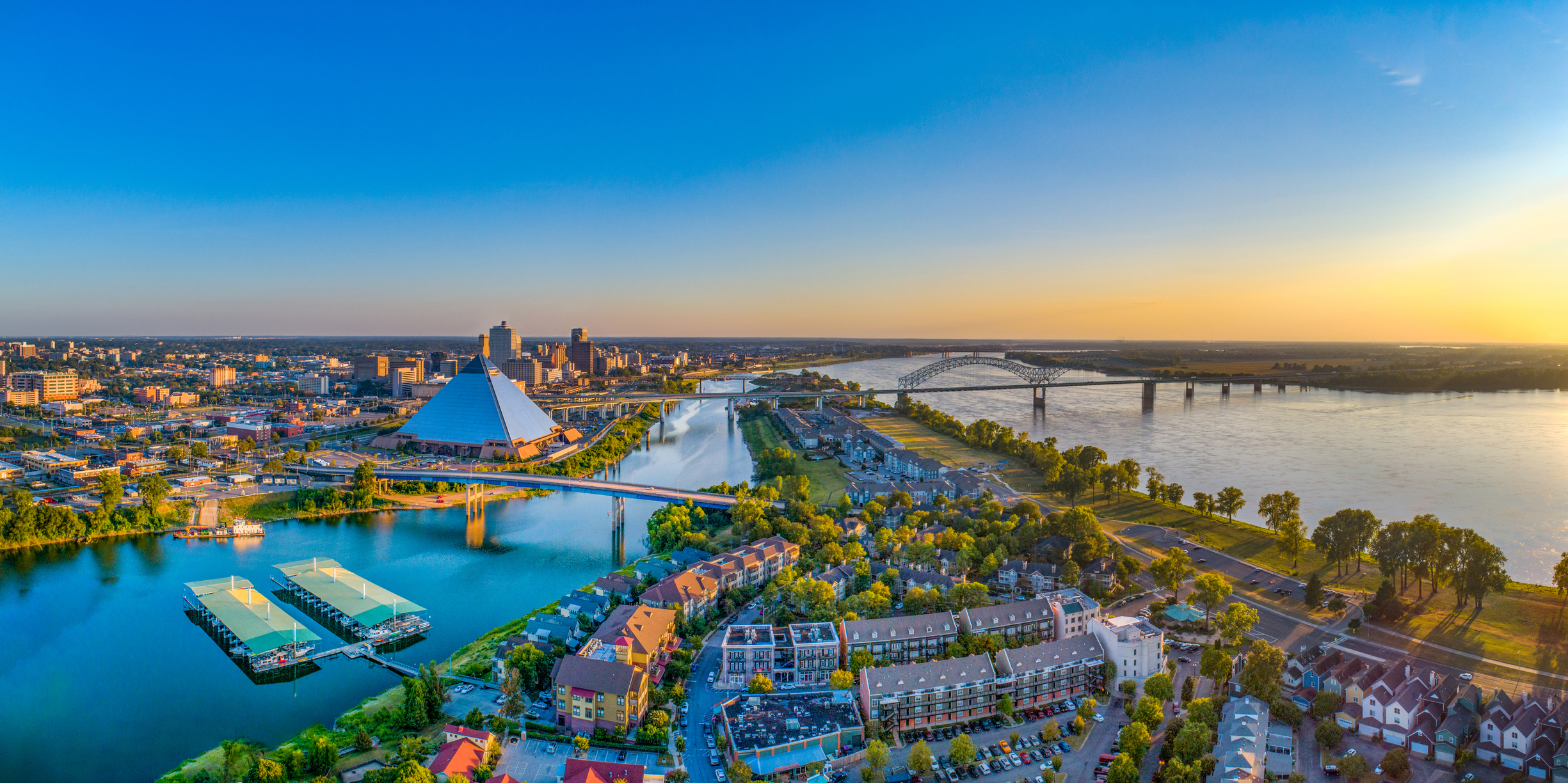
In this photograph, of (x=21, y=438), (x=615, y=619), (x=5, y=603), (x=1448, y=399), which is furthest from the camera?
(x=1448, y=399)

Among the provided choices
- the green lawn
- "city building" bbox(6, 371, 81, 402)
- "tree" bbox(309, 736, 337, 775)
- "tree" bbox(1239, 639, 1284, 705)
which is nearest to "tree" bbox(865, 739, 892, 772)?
"tree" bbox(1239, 639, 1284, 705)

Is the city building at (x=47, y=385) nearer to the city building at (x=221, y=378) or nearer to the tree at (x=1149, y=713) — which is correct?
the city building at (x=221, y=378)

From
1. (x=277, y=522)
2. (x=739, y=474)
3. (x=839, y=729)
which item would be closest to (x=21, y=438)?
(x=277, y=522)

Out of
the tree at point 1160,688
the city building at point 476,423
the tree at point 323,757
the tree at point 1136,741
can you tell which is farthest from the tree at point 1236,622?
the city building at point 476,423

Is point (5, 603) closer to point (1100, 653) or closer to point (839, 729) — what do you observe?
point (839, 729)

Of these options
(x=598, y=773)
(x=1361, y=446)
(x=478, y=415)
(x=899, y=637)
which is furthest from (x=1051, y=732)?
(x=1361, y=446)

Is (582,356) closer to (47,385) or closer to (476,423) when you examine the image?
(47,385)
